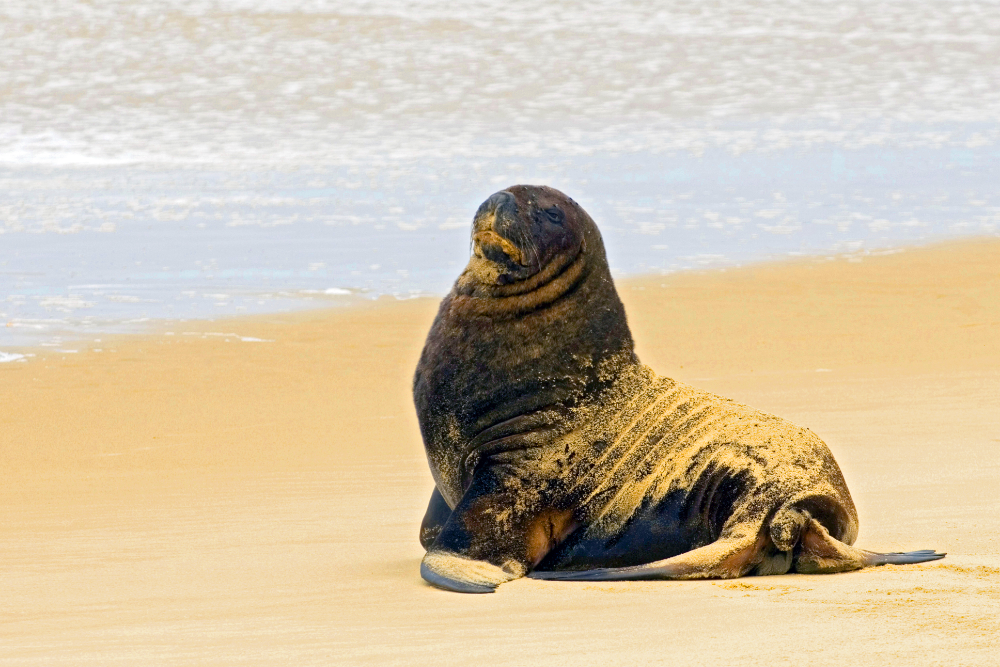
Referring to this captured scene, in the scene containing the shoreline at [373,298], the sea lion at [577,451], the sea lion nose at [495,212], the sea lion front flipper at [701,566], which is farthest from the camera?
the shoreline at [373,298]

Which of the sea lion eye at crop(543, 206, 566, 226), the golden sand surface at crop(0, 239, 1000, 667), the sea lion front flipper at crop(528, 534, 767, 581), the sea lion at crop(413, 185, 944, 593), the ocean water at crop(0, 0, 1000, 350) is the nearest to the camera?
the golden sand surface at crop(0, 239, 1000, 667)

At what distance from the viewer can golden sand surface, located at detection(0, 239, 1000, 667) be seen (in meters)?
3.92

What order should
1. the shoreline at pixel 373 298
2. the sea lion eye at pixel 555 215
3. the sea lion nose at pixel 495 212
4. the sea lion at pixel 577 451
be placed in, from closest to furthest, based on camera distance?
the sea lion at pixel 577 451 < the sea lion nose at pixel 495 212 < the sea lion eye at pixel 555 215 < the shoreline at pixel 373 298

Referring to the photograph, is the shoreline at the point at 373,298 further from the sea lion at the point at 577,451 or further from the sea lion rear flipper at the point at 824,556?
the sea lion rear flipper at the point at 824,556

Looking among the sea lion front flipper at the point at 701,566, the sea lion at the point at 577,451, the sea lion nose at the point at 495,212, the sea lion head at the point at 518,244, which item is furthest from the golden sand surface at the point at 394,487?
the sea lion nose at the point at 495,212

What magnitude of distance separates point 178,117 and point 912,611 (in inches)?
819

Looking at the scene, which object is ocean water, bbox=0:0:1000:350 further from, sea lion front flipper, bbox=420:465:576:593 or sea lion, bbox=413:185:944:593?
sea lion front flipper, bbox=420:465:576:593

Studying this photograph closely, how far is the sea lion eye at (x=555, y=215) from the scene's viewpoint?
5379 millimetres

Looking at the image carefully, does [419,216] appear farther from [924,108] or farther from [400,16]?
[400,16]

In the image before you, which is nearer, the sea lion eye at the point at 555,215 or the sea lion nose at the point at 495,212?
the sea lion nose at the point at 495,212

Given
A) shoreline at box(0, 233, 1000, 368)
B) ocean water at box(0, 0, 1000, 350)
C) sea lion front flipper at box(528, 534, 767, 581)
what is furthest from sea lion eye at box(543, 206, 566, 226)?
ocean water at box(0, 0, 1000, 350)

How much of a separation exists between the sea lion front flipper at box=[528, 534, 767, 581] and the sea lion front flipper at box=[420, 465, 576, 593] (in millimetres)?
116

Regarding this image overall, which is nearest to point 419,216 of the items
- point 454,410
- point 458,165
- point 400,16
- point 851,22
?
point 458,165

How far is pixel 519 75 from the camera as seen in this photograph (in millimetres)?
27328
